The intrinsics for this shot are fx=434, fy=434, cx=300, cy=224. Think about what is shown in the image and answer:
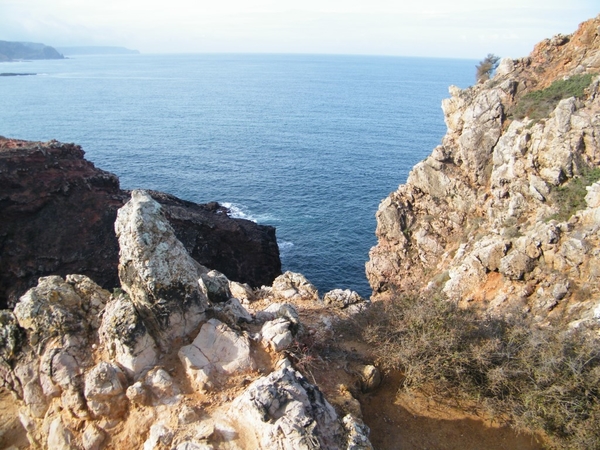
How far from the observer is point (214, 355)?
14.2 m

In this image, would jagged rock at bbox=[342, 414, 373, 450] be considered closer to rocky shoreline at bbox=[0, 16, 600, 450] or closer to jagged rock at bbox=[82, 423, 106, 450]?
rocky shoreline at bbox=[0, 16, 600, 450]

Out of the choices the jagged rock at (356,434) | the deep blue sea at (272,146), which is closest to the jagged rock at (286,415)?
the jagged rock at (356,434)

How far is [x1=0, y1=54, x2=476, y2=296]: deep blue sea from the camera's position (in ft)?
183

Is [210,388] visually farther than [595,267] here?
No

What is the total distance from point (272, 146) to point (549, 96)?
56.8 meters

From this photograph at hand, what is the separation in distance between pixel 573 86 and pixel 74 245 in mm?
44895

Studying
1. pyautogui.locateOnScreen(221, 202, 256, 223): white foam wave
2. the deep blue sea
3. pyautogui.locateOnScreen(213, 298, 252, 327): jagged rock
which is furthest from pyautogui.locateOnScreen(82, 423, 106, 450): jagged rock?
pyautogui.locateOnScreen(221, 202, 256, 223): white foam wave

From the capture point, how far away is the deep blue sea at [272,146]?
183 ft

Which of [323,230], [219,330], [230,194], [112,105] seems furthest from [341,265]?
[112,105]

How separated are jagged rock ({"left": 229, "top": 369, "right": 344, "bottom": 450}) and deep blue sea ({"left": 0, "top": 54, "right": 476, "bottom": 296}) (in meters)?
31.4

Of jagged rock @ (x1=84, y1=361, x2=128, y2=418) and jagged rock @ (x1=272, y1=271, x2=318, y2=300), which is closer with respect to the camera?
jagged rock @ (x1=84, y1=361, x2=128, y2=418)

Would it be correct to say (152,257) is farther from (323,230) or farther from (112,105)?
(112,105)

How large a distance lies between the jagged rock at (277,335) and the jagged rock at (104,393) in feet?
15.4

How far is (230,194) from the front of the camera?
208 ft
